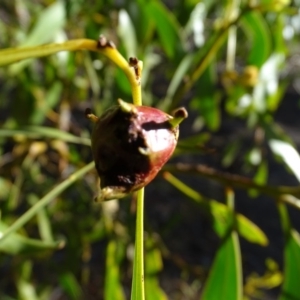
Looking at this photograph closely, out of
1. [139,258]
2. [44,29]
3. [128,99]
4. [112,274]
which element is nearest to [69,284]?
[112,274]

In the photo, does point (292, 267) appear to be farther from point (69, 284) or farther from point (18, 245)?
point (69, 284)

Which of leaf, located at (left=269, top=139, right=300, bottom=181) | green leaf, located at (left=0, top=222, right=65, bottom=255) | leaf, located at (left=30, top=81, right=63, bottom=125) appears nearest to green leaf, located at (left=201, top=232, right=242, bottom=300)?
leaf, located at (left=269, top=139, right=300, bottom=181)

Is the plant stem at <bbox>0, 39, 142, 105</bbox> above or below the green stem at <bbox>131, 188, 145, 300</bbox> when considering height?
above

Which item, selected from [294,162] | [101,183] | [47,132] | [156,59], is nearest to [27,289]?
[156,59]

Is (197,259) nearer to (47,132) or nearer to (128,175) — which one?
(47,132)

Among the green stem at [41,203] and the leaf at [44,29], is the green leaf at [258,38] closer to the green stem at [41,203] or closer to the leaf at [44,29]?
the leaf at [44,29]

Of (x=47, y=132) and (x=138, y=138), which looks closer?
(x=138, y=138)

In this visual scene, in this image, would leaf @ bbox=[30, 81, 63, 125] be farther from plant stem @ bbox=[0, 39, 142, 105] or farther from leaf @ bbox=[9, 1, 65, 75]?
plant stem @ bbox=[0, 39, 142, 105]
